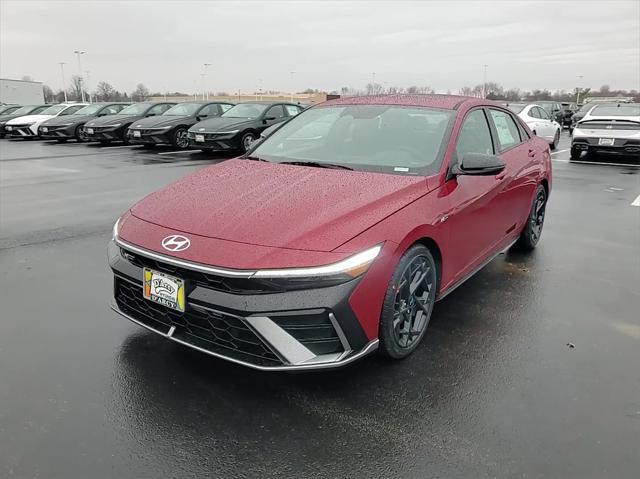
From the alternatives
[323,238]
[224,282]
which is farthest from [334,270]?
[224,282]

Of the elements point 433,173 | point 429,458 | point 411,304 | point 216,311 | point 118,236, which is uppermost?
point 433,173

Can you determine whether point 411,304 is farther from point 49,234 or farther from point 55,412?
point 49,234

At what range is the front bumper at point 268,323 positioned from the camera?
8.14ft

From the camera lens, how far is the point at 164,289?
2719mm

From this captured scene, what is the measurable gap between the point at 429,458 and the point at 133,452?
1358 millimetres

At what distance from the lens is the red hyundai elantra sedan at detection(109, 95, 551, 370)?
2.51m

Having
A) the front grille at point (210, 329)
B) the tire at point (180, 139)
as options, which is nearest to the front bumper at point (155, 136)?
the tire at point (180, 139)

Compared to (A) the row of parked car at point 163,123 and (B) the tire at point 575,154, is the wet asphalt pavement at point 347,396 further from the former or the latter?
(B) the tire at point 575,154

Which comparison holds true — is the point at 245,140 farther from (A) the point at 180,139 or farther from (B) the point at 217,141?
(A) the point at 180,139

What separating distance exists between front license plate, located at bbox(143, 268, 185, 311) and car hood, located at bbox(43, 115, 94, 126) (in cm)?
1851

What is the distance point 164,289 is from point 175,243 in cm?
25

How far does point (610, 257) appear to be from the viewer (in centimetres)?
527

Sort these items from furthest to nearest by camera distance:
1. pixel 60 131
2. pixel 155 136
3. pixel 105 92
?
1. pixel 105 92
2. pixel 60 131
3. pixel 155 136

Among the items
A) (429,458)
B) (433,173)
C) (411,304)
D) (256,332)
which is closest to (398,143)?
(433,173)
